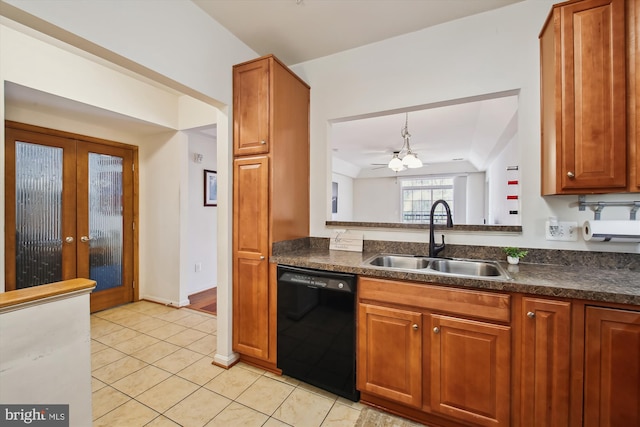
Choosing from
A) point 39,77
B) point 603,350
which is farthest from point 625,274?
point 39,77

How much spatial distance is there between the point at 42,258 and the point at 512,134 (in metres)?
5.69

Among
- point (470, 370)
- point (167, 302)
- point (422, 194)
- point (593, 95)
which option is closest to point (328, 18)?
point (593, 95)

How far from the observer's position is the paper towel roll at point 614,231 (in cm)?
141

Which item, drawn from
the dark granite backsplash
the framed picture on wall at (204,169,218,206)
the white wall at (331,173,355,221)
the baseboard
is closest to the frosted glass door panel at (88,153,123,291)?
the baseboard

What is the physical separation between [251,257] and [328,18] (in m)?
1.89

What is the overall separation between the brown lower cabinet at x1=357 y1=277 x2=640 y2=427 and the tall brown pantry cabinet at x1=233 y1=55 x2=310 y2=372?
2.54ft

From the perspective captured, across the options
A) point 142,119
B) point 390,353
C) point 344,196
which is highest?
point 142,119

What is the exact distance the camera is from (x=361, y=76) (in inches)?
88.5

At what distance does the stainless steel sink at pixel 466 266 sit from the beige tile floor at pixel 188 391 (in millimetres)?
1068

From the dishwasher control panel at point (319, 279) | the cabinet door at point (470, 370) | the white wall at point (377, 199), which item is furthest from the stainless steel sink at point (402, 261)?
the white wall at point (377, 199)

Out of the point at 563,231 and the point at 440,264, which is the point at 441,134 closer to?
the point at 563,231

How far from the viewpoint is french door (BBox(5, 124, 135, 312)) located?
254 cm

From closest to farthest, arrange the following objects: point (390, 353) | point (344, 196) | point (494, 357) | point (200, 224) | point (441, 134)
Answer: point (494, 357)
point (390, 353)
point (200, 224)
point (441, 134)
point (344, 196)

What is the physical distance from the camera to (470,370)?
135cm
